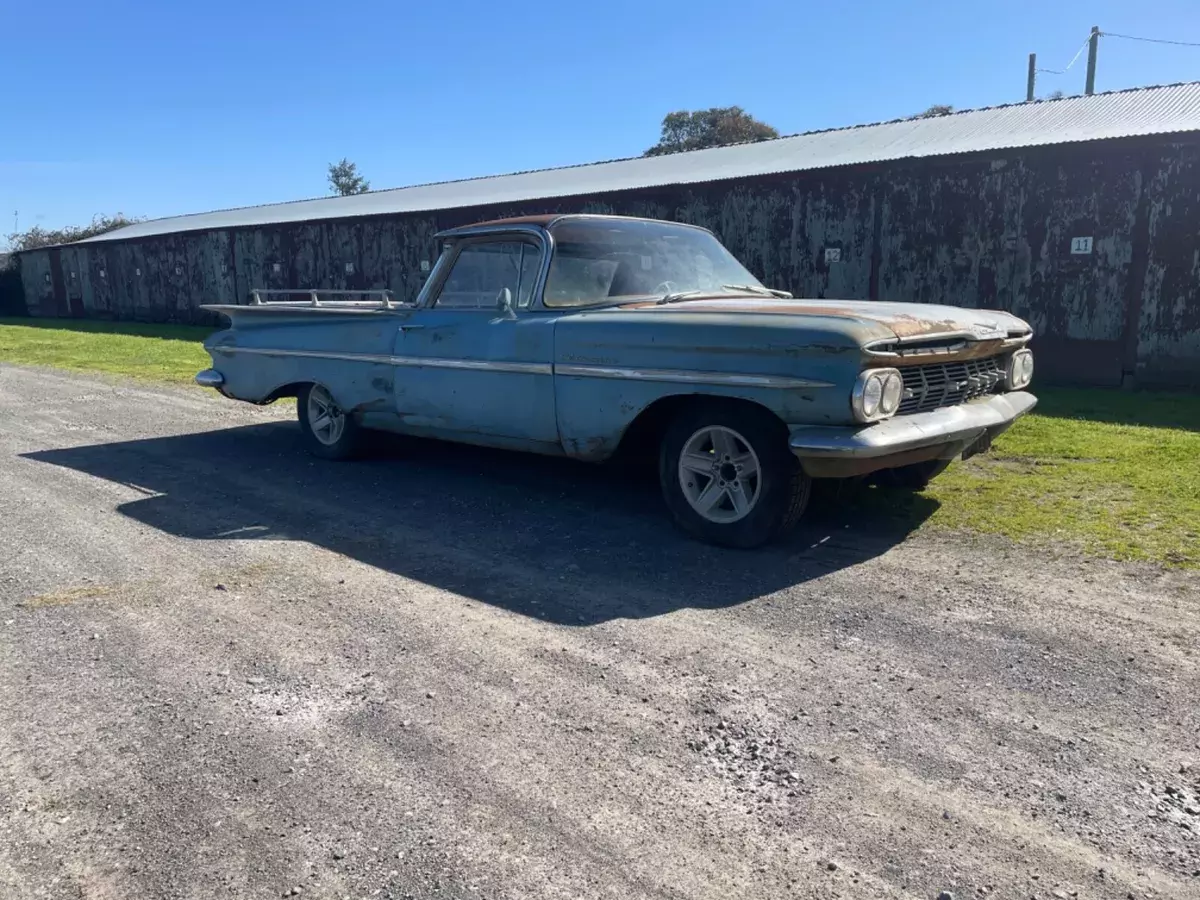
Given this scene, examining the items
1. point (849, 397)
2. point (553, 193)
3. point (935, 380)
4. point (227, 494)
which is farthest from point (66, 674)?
point (553, 193)

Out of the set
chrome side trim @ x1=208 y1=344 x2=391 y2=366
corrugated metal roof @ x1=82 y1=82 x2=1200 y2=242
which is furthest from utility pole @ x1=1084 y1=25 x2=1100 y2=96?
chrome side trim @ x1=208 y1=344 x2=391 y2=366

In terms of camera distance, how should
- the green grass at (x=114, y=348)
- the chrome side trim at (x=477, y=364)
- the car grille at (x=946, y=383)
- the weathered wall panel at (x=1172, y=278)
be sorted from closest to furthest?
1. the car grille at (x=946, y=383)
2. the chrome side trim at (x=477, y=364)
3. the weathered wall panel at (x=1172, y=278)
4. the green grass at (x=114, y=348)

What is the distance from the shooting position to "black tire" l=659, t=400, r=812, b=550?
14.9 feet

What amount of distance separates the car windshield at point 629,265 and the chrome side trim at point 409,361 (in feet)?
1.48

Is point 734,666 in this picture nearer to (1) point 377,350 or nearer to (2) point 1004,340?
(2) point 1004,340

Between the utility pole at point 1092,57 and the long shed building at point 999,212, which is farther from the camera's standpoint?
the utility pole at point 1092,57

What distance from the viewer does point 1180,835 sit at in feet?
7.74

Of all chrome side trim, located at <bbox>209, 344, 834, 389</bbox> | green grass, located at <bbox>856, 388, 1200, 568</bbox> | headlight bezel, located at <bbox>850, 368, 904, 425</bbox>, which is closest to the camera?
headlight bezel, located at <bbox>850, 368, 904, 425</bbox>

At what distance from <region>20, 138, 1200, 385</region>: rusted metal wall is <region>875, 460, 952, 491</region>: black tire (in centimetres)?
666

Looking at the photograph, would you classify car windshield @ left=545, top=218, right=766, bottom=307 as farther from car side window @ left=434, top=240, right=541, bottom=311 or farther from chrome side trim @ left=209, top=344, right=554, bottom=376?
chrome side trim @ left=209, top=344, right=554, bottom=376

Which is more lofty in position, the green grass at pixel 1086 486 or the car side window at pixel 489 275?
the car side window at pixel 489 275

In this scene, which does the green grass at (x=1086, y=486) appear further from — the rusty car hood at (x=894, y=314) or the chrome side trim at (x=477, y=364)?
the chrome side trim at (x=477, y=364)

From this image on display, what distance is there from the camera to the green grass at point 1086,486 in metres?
4.92

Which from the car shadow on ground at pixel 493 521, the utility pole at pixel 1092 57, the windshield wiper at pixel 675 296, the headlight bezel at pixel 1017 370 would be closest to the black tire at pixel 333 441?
the car shadow on ground at pixel 493 521
